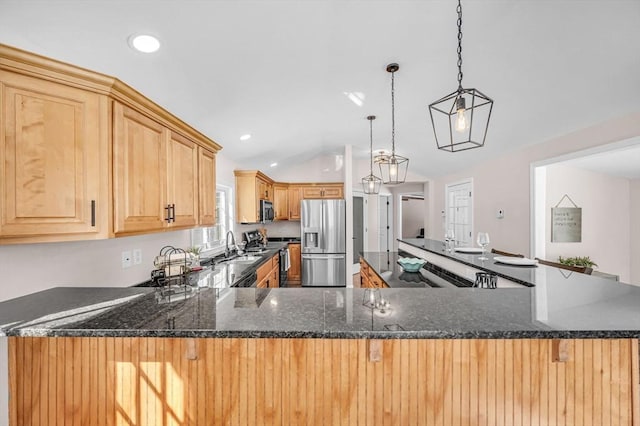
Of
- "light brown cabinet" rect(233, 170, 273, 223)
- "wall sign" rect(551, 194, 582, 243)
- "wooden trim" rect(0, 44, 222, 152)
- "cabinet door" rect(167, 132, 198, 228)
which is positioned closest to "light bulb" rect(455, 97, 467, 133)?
"wooden trim" rect(0, 44, 222, 152)

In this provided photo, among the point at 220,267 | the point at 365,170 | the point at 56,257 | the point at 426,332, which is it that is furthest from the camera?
the point at 365,170

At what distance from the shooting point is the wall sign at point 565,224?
3809 mm

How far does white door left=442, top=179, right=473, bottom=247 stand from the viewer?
505 cm

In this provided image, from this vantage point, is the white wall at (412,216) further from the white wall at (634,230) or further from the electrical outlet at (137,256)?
the electrical outlet at (137,256)

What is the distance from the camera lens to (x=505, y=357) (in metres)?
1.17

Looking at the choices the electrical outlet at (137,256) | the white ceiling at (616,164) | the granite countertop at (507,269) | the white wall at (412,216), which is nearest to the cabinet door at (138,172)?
the electrical outlet at (137,256)

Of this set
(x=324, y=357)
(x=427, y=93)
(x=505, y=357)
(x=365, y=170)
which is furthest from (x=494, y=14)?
(x=365, y=170)

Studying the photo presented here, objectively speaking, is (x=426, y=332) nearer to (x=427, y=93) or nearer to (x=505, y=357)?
(x=505, y=357)

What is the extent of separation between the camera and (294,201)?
618cm

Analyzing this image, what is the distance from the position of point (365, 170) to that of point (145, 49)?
5.23 m

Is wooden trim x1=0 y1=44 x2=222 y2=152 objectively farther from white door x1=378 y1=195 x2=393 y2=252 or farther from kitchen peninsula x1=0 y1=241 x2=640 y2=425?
white door x1=378 y1=195 x2=393 y2=252

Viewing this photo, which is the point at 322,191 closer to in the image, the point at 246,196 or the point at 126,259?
the point at 246,196

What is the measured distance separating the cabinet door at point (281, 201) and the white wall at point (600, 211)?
4.59 meters

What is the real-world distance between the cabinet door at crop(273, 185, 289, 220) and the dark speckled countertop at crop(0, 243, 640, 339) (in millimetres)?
4522
